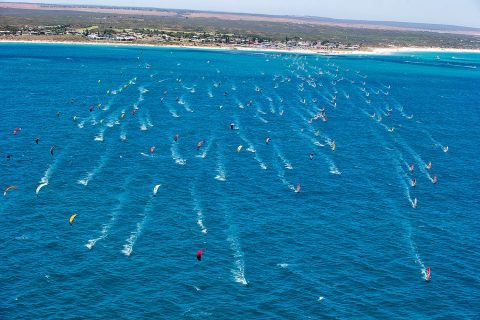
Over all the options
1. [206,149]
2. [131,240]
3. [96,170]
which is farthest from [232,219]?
[206,149]

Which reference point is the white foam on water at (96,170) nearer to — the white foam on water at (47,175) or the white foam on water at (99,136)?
the white foam on water at (47,175)

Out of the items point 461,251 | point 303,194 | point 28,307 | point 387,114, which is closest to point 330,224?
point 303,194

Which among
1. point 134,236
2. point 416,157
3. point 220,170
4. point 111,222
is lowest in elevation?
point 134,236

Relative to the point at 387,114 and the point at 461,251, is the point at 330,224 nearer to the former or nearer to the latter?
the point at 461,251

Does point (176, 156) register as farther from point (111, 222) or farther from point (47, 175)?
point (111, 222)

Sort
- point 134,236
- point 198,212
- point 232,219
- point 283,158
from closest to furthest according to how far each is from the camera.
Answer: point 134,236 → point 232,219 → point 198,212 → point 283,158

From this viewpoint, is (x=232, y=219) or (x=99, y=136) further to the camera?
(x=99, y=136)

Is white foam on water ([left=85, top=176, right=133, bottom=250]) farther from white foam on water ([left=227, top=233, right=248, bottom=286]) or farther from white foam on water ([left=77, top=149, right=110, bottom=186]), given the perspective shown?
white foam on water ([left=227, top=233, right=248, bottom=286])

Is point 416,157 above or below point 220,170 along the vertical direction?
above
